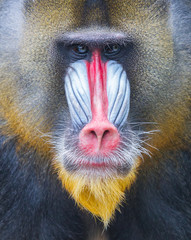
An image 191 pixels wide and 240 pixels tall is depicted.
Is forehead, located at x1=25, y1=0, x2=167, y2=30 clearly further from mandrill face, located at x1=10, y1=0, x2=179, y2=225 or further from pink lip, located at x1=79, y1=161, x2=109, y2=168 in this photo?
pink lip, located at x1=79, y1=161, x2=109, y2=168

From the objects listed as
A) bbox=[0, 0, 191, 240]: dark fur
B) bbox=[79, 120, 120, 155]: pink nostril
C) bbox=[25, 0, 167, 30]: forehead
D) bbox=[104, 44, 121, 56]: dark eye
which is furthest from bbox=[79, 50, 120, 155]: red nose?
bbox=[0, 0, 191, 240]: dark fur

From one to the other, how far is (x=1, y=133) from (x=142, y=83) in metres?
1.15

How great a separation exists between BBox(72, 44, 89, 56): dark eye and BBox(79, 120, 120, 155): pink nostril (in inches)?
20.7

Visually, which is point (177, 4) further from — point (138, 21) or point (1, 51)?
point (1, 51)

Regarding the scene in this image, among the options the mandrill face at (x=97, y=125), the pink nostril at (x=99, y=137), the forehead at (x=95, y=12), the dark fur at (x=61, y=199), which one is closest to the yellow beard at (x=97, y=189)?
the mandrill face at (x=97, y=125)

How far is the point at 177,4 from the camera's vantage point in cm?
345

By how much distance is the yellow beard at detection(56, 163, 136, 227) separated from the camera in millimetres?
3055

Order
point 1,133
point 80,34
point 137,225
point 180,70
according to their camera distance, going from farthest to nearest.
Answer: point 137,225 → point 1,133 → point 180,70 → point 80,34

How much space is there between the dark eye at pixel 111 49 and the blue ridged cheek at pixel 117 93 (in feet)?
0.21

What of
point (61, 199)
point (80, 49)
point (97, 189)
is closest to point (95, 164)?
point (97, 189)

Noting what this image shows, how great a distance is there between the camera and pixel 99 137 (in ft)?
9.42

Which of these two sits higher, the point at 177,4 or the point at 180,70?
the point at 177,4

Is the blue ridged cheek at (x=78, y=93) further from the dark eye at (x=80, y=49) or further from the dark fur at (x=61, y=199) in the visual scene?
the dark fur at (x=61, y=199)

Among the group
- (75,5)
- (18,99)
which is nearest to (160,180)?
(18,99)
